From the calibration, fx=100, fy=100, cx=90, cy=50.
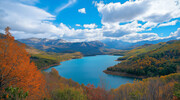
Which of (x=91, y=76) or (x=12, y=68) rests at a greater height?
(x=12, y=68)

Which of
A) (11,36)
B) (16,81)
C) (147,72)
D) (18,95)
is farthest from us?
(147,72)

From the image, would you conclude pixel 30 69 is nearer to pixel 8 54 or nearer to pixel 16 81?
pixel 16 81

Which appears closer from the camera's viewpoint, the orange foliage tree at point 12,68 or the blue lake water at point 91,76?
the orange foliage tree at point 12,68

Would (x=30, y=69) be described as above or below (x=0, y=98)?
above

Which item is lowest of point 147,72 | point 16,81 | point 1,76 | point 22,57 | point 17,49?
point 147,72

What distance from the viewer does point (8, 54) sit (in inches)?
246

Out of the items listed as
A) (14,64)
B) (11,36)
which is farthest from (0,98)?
(11,36)

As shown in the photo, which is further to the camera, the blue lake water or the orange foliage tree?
the blue lake water

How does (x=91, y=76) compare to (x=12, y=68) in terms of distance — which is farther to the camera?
(x=91, y=76)

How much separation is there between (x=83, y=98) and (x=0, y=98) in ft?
13.5

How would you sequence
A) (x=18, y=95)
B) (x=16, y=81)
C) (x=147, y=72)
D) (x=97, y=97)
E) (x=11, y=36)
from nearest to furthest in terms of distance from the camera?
(x=18, y=95)
(x=97, y=97)
(x=16, y=81)
(x=11, y=36)
(x=147, y=72)

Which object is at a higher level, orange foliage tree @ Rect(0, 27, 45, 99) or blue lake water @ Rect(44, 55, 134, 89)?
orange foliage tree @ Rect(0, 27, 45, 99)

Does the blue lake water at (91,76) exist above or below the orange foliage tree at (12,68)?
below

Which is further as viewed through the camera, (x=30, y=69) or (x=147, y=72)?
(x=147, y=72)
